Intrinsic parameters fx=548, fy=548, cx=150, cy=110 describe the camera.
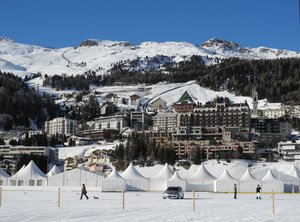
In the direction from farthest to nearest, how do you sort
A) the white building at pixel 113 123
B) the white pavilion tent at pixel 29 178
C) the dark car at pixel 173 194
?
1. the white building at pixel 113 123
2. the white pavilion tent at pixel 29 178
3. the dark car at pixel 173 194

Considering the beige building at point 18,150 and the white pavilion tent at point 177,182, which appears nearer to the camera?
the white pavilion tent at point 177,182

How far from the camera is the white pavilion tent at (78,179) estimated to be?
64.0 metres

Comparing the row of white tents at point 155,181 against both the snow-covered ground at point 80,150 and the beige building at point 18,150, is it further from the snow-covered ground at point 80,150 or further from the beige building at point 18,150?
the snow-covered ground at point 80,150

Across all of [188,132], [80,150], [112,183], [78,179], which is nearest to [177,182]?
[112,183]

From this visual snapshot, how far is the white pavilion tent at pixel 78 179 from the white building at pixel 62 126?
12707 cm

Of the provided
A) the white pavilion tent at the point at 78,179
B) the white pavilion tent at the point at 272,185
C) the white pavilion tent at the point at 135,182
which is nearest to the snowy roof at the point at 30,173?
the white pavilion tent at the point at 78,179

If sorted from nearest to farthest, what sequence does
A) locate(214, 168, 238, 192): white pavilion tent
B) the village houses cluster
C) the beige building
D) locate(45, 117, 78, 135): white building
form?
locate(214, 168, 238, 192): white pavilion tent → the village houses cluster → the beige building → locate(45, 117, 78, 135): white building

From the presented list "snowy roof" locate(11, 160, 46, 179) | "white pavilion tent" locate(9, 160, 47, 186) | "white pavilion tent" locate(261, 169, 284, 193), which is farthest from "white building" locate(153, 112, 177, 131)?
"white pavilion tent" locate(261, 169, 284, 193)

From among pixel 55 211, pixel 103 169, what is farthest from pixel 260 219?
pixel 103 169

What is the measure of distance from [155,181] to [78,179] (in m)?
9.13

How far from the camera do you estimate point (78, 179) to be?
2534 inches

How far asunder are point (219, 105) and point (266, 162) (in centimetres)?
5684

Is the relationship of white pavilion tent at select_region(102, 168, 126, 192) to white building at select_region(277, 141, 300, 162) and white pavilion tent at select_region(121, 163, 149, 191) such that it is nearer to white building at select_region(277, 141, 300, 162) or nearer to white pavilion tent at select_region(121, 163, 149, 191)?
white pavilion tent at select_region(121, 163, 149, 191)

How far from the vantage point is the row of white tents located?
6065 centimetres
